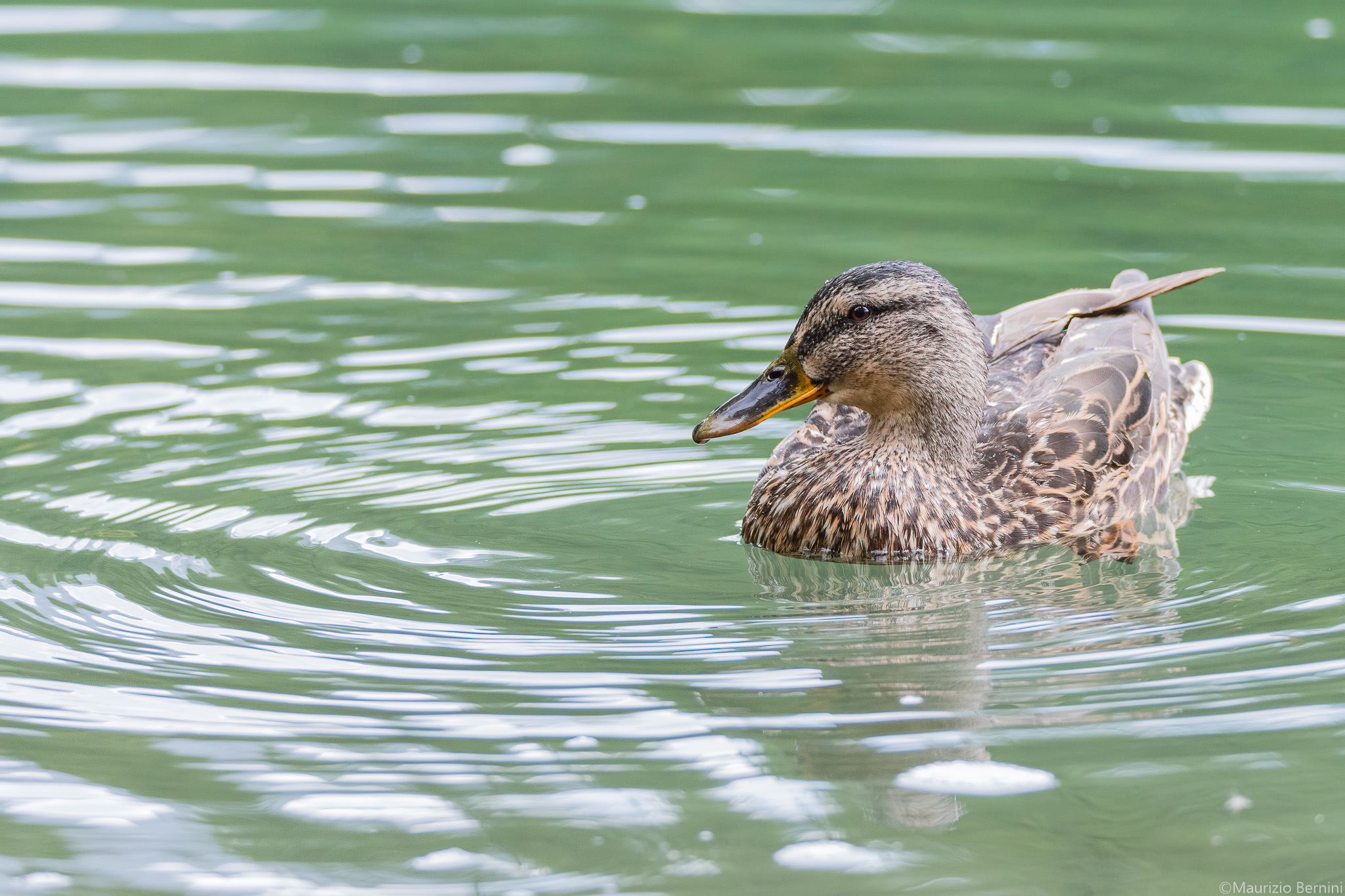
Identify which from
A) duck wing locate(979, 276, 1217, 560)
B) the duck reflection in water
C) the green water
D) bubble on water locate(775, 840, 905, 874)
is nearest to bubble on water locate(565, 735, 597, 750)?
the green water

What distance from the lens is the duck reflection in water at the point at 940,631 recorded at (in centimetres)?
529

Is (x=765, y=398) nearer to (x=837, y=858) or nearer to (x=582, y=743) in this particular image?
(x=582, y=743)

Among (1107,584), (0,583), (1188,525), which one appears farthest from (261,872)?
(1188,525)

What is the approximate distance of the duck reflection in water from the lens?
5289 mm

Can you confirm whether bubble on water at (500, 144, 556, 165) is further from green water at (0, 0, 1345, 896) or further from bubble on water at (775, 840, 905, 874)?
bubble on water at (775, 840, 905, 874)

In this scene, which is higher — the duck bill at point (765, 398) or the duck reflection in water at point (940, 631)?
the duck bill at point (765, 398)

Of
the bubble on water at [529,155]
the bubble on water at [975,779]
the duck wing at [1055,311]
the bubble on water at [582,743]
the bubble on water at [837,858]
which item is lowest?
the bubble on water at [837,858]

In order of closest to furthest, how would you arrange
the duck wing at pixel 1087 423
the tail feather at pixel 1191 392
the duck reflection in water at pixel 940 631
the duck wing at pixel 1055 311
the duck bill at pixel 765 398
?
the duck reflection in water at pixel 940 631
the duck bill at pixel 765 398
the duck wing at pixel 1087 423
the duck wing at pixel 1055 311
the tail feather at pixel 1191 392

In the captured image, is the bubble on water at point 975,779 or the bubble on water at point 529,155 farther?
the bubble on water at point 529,155

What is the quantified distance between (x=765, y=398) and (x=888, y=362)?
50 centimetres

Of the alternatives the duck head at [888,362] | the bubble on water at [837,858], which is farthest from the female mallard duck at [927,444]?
the bubble on water at [837,858]

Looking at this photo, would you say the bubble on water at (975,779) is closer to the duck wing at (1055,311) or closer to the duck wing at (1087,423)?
the duck wing at (1087,423)

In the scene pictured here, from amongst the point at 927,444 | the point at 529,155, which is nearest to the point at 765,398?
the point at 927,444

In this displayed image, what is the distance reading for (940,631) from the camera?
628 centimetres
